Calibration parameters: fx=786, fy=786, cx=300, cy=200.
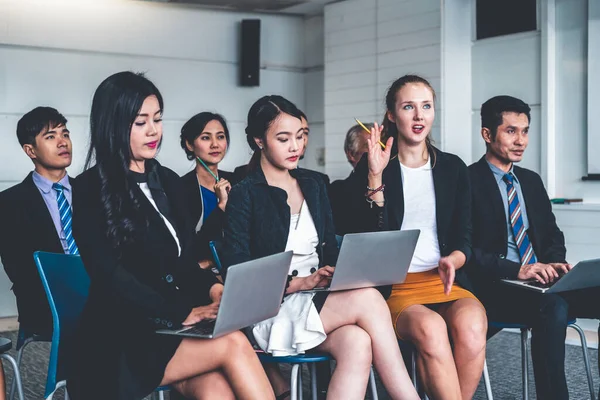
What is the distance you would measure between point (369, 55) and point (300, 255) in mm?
4314

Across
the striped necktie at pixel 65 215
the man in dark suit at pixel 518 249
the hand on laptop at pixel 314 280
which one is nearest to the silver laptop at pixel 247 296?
the hand on laptop at pixel 314 280

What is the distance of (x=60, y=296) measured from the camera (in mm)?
2635

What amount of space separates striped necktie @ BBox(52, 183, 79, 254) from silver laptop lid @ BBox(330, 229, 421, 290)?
1.63 meters

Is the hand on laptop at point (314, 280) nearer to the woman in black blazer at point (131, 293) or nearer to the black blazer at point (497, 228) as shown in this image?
the woman in black blazer at point (131, 293)

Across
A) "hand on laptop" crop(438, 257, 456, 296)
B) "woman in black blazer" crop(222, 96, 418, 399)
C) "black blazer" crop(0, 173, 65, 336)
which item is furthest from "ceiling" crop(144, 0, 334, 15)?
"hand on laptop" crop(438, 257, 456, 296)

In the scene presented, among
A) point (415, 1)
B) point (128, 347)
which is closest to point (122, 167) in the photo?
point (128, 347)

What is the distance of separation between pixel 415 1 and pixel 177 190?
435 centimetres

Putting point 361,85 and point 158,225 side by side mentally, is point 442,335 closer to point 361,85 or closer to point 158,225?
point 158,225

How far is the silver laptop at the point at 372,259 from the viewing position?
2.37m

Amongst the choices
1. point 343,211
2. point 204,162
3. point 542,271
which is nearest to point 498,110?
point 542,271

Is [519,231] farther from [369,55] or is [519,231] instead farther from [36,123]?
[369,55]

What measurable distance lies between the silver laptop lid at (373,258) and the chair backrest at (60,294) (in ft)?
2.90

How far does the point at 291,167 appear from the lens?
2.83m

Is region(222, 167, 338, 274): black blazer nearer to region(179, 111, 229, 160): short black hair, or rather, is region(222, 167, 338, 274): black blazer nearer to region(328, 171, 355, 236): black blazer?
region(328, 171, 355, 236): black blazer
